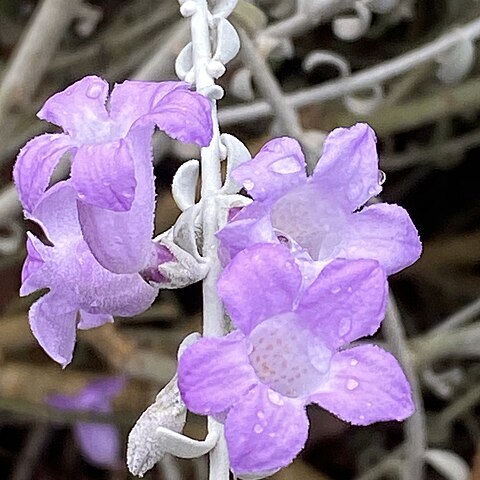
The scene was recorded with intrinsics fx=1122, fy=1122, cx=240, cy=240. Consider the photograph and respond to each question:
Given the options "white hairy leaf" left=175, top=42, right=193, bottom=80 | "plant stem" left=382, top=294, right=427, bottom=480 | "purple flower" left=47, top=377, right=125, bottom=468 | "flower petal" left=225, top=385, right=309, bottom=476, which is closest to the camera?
"flower petal" left=225, top=385, right=309, bottom=476

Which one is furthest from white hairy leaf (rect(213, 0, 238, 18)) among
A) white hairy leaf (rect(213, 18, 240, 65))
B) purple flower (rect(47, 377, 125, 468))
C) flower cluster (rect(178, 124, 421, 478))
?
purple flower (rect(47, 377, 125, 468))

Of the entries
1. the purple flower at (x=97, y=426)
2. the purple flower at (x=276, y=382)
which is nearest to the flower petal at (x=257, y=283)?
the purple flower at (x=276, y=382)

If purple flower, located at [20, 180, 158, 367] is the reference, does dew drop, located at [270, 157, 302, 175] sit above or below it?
above

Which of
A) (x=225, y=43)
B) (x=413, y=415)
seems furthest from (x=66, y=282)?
(x=413, y=415)

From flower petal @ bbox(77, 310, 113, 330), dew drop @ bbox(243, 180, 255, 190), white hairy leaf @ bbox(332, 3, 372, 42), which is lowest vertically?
white hairy leaf @ bbox(332, 3, 372, 42)

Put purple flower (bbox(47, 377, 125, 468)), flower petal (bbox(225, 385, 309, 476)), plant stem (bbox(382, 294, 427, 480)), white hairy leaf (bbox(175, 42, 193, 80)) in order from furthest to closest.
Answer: purple flower (bbox(47, 377, 125, 468)) → plant stem (bbox(382, 294, 427, 480)) → white hairy leaf (bbox(175, 42, 193, 80)) → flower petal (bbox(225, 385, 309, 476))

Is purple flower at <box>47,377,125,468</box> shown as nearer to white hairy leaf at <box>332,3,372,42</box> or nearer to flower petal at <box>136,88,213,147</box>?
white hairy leaf at <box>332,3,372,42</box>
